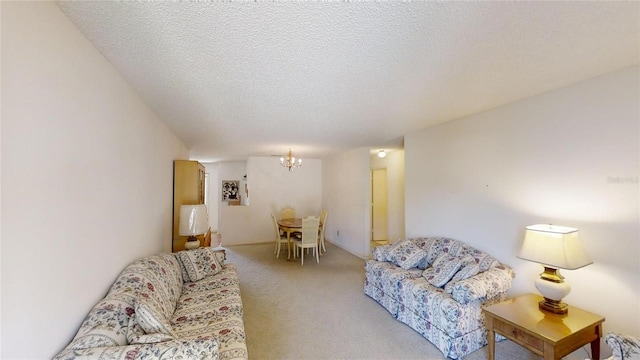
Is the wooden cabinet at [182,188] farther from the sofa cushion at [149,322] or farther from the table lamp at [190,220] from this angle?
the sofa cushion at [149,322]

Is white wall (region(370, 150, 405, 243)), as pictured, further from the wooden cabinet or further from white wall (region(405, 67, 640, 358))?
the wooden cabinet

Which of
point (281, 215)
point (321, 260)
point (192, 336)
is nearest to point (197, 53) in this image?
point (192, 336)

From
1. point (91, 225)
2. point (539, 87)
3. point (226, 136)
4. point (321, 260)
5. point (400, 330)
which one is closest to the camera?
point (91, 225)

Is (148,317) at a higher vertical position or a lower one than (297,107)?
lower

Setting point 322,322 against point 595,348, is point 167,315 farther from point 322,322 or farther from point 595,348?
point 595,348

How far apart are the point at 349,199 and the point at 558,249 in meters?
4.08

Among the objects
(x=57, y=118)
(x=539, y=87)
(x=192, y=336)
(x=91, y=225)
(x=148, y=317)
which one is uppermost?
(x=539, y=87)

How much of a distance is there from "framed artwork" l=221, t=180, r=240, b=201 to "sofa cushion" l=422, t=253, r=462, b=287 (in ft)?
22.0

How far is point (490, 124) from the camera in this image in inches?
112

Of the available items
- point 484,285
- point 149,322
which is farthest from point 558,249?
point 149,322

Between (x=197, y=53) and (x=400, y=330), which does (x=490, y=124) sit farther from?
(x=197, y=53)

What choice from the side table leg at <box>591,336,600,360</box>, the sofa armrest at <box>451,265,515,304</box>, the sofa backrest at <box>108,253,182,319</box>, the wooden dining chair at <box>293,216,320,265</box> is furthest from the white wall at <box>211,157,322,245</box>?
the side table leg at <box>591,336,600,360</box>

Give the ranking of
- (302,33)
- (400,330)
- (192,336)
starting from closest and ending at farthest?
1. (302,33)
2. (192,336)
3. (400,330)

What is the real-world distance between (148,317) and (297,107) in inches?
83.4
